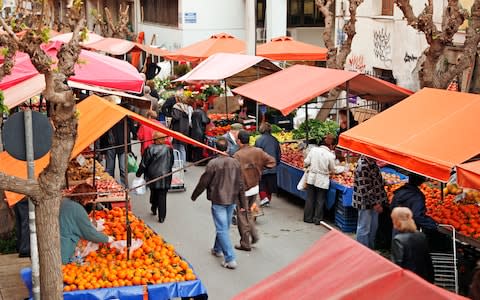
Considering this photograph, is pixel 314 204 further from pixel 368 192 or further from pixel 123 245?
pixel 123 245

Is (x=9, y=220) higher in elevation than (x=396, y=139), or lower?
lower

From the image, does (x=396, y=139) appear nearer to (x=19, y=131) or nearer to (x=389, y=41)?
(x=19, y=131)

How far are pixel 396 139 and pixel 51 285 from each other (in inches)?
195

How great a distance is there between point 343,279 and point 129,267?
4.87 m

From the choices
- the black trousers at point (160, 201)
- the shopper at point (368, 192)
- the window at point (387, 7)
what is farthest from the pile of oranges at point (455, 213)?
the window at point (387, 7)

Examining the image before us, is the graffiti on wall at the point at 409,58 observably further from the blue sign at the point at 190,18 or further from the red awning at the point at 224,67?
the blue sign at the point at 190,18

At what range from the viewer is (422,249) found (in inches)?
348

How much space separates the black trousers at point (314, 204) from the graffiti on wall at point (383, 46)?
380 inches

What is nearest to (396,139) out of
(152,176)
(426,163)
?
(426,163)

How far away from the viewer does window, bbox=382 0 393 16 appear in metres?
23.8

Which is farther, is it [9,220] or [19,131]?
[9,220]

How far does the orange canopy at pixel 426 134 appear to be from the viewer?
10.1 m

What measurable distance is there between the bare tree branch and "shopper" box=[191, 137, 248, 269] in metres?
3.52

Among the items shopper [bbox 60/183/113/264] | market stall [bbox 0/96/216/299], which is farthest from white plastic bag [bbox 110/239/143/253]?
shopper [bbox 60/183/113/264]
